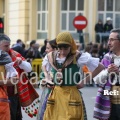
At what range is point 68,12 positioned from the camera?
3127cm

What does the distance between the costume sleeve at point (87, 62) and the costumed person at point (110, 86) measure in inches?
9.2

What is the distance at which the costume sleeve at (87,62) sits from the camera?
7996mm

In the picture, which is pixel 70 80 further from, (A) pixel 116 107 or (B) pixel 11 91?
(B) pixel 11 91

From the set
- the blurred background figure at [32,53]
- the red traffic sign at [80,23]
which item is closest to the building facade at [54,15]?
the red traffic sign at [80,23]

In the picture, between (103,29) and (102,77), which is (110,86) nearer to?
(102,77)

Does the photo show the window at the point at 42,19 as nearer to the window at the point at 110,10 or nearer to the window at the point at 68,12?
the window at the point at 68,12

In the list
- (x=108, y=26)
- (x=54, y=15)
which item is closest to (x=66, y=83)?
(x=108, y=26)

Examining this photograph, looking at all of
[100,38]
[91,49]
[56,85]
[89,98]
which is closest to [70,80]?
[56,85]

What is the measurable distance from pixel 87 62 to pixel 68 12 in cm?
2331

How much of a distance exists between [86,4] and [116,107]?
22869 millimetres

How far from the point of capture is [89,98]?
17203 mm

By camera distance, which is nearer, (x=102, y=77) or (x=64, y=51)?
(x=102, y=77)

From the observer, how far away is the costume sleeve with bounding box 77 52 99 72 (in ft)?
26.2

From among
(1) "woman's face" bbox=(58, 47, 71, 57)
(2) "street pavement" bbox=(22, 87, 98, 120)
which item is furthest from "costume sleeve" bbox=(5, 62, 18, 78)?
(2) "street pavement" bbox=(22, 87, 98, 120)
